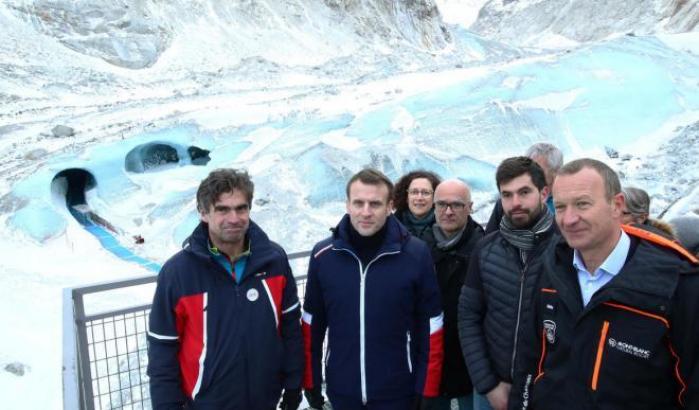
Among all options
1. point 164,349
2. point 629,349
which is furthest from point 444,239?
point 164,349

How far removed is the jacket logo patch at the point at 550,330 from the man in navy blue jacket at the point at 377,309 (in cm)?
63

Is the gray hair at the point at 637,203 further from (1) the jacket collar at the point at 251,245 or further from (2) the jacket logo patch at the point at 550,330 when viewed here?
(1) the jacket collar at the point at 251,245

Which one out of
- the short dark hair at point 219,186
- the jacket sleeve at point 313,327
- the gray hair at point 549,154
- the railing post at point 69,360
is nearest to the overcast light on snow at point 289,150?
the gray hair at point 549,154

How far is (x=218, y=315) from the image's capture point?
2.14 m

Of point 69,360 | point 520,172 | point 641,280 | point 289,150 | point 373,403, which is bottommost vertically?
point 373,403

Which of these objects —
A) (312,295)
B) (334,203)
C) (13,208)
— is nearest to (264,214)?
(334,203)

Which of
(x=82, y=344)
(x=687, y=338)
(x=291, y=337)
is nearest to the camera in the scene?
(x=687, y=338)

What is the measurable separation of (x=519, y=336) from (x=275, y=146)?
10112 millimetres

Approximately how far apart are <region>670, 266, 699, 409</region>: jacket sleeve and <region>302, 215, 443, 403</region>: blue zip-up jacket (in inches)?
40.2

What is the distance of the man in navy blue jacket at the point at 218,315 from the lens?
2107mm

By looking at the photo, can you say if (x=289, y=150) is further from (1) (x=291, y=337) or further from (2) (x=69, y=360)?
(2) (x=69, y=360)

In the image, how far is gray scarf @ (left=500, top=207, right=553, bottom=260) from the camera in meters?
2.12

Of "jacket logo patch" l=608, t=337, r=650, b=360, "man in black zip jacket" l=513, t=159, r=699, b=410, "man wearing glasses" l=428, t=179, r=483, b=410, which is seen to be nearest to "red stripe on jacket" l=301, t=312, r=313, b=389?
"man wearing glasses" l=428, t=179, r=483, b=410

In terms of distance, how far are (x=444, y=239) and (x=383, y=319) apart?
56 cm
